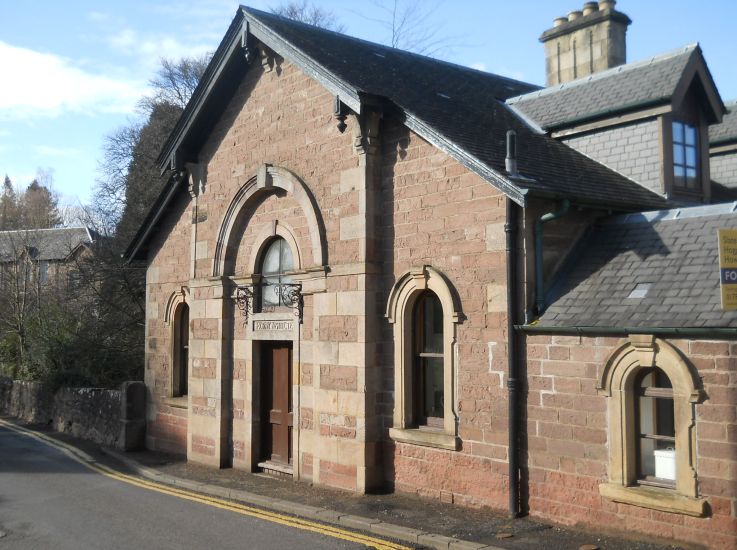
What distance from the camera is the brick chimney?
1605cm

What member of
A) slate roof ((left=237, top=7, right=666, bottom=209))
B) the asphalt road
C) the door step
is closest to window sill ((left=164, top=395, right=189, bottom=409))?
the asphalt road

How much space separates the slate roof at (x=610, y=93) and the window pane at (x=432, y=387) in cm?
486

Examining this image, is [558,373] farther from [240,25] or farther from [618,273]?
[240,25]

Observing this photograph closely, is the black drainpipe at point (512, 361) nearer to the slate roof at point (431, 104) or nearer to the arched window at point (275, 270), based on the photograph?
the slate roof at point (431, 104)

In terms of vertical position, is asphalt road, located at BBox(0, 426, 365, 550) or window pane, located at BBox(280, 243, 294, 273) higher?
window pane, located at BBox(280, 243, 294, 273)

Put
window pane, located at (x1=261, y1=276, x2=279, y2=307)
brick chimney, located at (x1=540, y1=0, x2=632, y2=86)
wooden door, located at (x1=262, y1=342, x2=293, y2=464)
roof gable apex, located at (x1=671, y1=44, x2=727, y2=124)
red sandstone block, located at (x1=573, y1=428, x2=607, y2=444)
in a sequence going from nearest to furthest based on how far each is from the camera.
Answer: red sandstone block, located at (x1=573, y1=428, x2=607, y2=444) → roof gable apex, located at (x1=671, y1=44, x2=727, y2=124) → wooden door, located at (x1=262, y1=342, x2=293, y2=464) → window pane, located at (x1=261, y1=276, x2=279, y2=307) → brick chimney, located at (x1=540, y1=0, x2=632, y2=86)

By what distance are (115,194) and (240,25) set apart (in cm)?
1915

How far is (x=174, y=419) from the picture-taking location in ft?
54.0

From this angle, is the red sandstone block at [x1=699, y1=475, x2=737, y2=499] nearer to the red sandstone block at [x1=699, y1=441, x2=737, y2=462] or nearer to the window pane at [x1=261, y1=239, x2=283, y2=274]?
the red sandstone block at [x1=699, y1=441, x2=737, y2=462]

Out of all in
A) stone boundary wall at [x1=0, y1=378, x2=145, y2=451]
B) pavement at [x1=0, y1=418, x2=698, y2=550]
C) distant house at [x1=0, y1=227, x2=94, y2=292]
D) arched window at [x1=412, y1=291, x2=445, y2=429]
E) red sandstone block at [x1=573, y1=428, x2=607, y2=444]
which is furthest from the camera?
distant house at [x1=0, y1=227, x2=94, y2=292]

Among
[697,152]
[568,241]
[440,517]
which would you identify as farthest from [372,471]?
[697,152]

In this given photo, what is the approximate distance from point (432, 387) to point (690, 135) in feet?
20.4

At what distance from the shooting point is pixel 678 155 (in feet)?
41.2

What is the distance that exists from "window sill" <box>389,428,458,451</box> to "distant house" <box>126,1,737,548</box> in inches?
1.6
